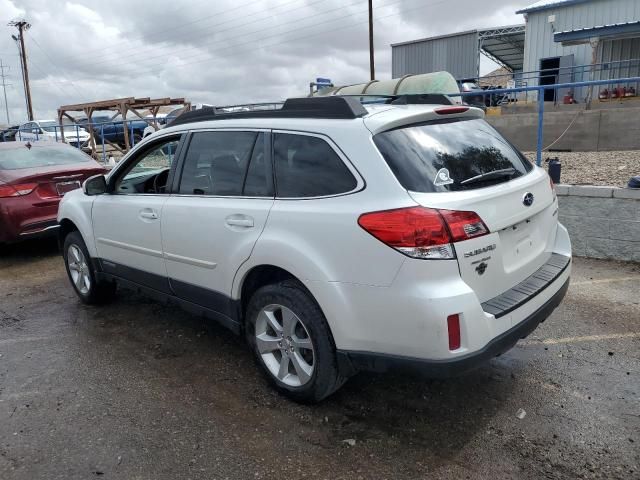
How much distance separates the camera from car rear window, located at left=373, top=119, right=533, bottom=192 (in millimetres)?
2783

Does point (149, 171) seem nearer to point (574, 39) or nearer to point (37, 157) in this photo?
point (37, 157)

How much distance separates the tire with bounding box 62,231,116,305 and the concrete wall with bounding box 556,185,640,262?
497cm

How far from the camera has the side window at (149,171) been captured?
4.38 meters

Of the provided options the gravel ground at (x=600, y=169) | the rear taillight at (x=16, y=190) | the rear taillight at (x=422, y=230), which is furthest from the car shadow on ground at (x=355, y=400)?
the gravel ground at (x=600, y=169)

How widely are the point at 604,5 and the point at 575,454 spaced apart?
922 inches

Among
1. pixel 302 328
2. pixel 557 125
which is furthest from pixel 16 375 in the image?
pixel 557 125

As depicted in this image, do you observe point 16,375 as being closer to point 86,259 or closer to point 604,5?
point 86,259

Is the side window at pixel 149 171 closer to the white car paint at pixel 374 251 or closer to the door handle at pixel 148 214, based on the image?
the door handle at pixel 148 214

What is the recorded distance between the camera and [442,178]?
9.23 ft

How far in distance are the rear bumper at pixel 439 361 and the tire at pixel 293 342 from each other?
13 centimetres

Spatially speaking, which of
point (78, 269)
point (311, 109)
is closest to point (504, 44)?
point (78, 269)

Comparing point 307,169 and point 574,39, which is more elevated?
point 574,39

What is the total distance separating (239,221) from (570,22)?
23691 mm

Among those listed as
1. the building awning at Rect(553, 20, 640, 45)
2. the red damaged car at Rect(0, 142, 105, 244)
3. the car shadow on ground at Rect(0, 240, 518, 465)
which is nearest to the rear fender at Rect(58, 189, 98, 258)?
the car shadow on ground at Rect(0, 240, 518, 465)
